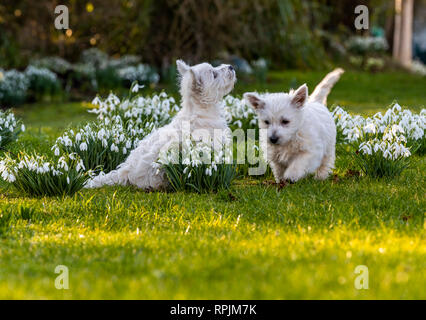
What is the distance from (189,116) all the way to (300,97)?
119 centimetres

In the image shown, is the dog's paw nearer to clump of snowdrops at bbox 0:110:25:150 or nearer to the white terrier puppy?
the white terrier puppy

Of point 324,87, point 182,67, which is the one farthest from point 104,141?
point 324,87

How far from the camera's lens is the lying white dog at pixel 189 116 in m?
6.38

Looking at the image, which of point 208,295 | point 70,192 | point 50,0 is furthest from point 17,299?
point 50,0

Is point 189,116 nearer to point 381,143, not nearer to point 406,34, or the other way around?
point 381,143

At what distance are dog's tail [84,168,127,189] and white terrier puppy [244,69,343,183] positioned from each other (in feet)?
5.45

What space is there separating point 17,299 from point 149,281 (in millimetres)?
779

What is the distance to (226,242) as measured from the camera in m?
4.50

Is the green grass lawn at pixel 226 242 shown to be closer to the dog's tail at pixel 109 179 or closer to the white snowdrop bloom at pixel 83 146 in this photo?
the dog's tail at pixel 109 179

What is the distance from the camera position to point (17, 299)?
3.51 meters

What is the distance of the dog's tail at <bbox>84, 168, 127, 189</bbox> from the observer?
682 centimetres
